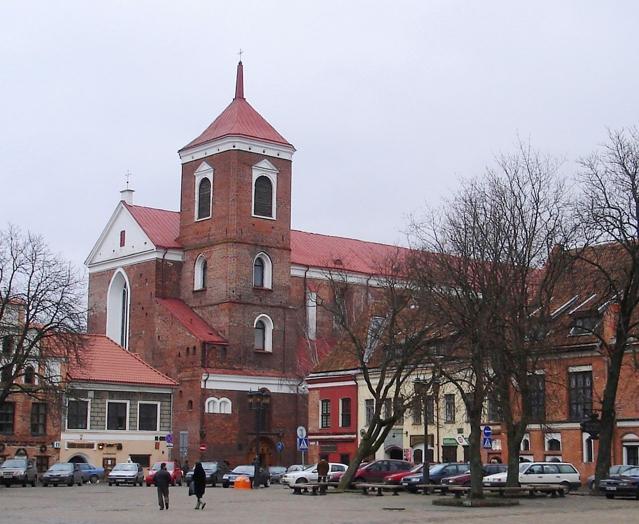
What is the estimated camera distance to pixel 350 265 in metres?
87.7

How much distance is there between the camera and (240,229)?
77.8m

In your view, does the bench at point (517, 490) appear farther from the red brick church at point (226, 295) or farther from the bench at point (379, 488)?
the red brick church at point (226, 295)

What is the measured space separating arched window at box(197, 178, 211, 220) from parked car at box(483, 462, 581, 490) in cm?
3877

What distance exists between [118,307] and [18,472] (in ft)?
95.5

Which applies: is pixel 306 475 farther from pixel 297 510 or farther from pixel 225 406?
pixel 225 406

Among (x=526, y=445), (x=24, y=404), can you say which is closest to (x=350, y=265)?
(x=24, y=404)

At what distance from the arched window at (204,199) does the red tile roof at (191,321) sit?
6.30 meters

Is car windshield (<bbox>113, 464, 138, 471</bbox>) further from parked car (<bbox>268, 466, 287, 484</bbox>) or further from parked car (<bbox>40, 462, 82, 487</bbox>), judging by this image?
parked car (<bbox>268, 466, 287, 484</bbox>)

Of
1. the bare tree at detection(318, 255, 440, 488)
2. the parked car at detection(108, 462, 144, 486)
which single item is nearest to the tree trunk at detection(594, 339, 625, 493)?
the bare tree at detection(318, 255, 440, 488)

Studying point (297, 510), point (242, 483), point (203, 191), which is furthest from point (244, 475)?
point (203, 191)

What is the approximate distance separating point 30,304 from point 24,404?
15.1 meters

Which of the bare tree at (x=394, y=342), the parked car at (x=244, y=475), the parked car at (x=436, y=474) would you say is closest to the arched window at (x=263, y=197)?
the parked car at (x=244, y=475)

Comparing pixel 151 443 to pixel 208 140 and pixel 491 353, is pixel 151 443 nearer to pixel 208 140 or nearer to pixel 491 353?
pixel 208 140

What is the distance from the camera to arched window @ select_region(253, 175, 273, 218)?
Answer: 7912cm
